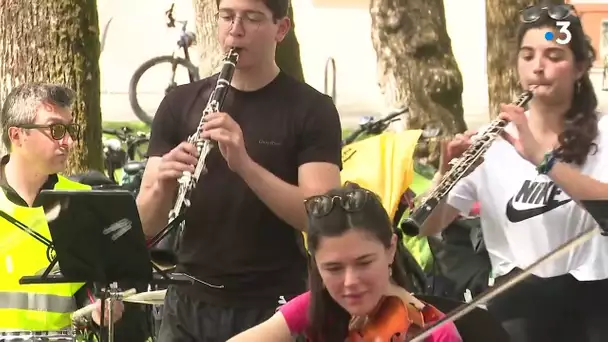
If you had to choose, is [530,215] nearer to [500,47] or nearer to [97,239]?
[97,239]

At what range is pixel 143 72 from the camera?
4457 millimetres

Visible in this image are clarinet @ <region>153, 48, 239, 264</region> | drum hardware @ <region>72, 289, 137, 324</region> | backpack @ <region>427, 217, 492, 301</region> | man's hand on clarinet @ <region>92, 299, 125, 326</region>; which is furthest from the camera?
backpack @ <region>427, 217, 492, 301</region>

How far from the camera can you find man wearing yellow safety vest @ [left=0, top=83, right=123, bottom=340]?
7.89ft

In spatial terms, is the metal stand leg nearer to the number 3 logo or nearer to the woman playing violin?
the woman playing violin

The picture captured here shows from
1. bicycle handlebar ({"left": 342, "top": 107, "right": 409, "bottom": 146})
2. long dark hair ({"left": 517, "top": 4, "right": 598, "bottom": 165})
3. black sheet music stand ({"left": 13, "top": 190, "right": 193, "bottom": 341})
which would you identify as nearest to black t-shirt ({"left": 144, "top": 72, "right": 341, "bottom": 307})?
black sheet music stand ({"left": 13, "top": 190, "right": 193, "bottom": 341})

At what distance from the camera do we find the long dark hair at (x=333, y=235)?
1.70 meters

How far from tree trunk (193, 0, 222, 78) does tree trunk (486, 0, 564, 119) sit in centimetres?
121

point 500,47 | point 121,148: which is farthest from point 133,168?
point 500,47

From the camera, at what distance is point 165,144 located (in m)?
2.14

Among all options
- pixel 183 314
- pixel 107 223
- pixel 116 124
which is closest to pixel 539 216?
pixel 183 314

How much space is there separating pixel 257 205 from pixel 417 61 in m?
2.43

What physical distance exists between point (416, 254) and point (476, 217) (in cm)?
85

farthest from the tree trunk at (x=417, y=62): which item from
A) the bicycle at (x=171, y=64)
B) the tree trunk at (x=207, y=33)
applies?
the bicycle at (x=171, y=64)

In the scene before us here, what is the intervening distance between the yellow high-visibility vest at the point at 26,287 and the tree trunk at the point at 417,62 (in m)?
2.20
